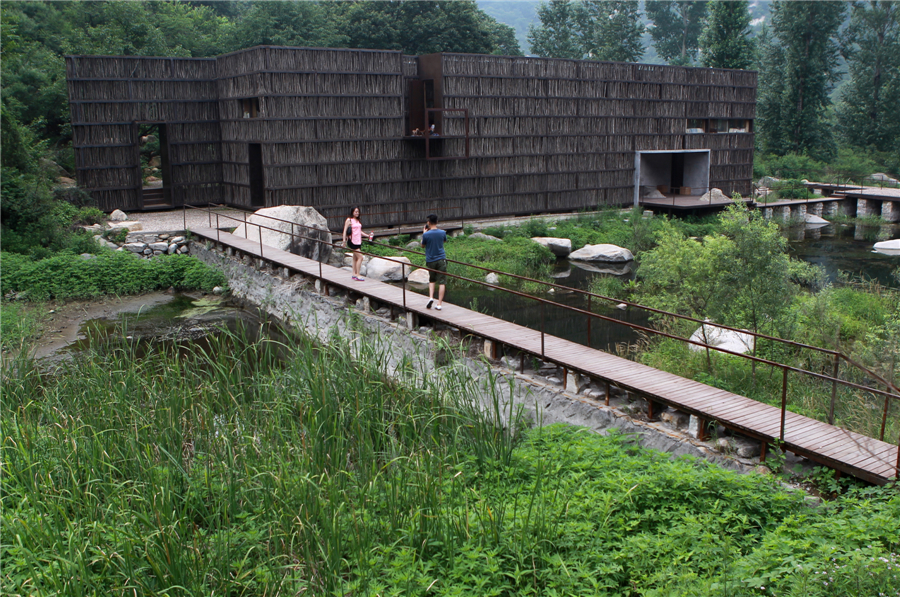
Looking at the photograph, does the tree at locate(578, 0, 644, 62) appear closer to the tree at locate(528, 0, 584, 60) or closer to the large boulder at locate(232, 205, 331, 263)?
the tree at locate(528, 0, 584, 60)

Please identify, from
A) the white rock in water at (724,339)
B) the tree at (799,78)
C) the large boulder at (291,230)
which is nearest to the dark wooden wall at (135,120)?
the large boulder at (291,230)

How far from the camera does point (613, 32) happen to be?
57.3 metres

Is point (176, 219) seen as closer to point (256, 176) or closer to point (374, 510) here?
point (256, 176)

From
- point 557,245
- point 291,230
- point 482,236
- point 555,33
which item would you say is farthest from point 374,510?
point 555,33

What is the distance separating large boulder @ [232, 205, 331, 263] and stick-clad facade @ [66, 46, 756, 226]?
172cm

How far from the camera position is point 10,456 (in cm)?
Answer: 603

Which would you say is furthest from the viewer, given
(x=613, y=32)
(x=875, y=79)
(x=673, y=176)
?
(x=613, y=32)

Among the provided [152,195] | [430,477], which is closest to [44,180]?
[152,195]

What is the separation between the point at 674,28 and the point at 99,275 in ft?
225

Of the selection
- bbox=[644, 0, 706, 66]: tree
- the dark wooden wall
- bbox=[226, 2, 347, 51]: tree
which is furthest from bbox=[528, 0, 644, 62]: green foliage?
the dark wooden wall

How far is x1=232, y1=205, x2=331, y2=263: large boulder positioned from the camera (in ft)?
62.1

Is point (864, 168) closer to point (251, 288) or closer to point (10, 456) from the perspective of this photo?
point (251, 288)

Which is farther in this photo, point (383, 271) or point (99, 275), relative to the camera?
point (383, 271)

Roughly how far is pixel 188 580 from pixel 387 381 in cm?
353
